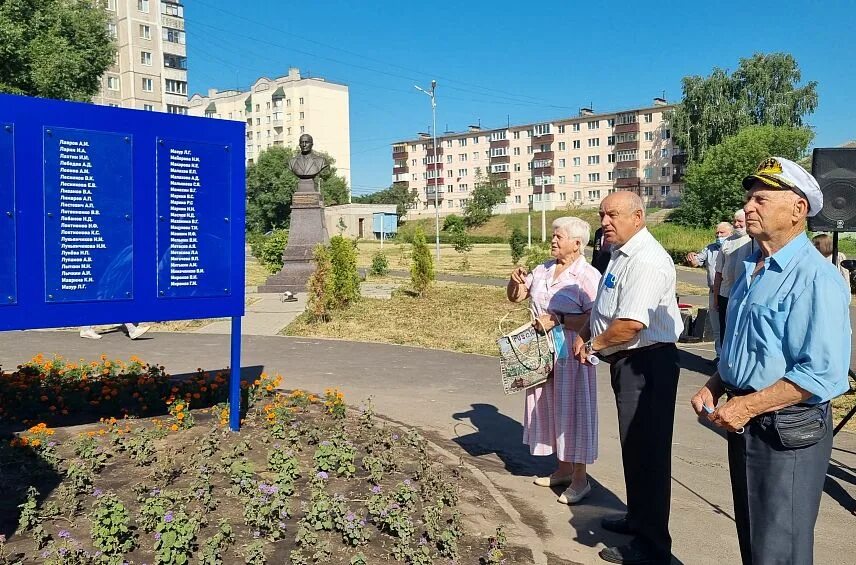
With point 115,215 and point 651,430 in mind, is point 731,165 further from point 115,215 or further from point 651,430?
point 651,430

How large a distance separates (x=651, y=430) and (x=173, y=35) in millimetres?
78603

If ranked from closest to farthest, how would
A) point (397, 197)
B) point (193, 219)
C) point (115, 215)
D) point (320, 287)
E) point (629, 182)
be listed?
point (115, 215) → point (193, 219) → point (320, 287) → point (629, 182) → point (397, 197)

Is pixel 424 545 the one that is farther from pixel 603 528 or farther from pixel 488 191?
A: pixel 488 191

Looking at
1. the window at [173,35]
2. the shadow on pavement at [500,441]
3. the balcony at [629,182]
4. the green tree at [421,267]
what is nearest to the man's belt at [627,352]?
the shadow on pavement at [500,441]

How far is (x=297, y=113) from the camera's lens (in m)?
101

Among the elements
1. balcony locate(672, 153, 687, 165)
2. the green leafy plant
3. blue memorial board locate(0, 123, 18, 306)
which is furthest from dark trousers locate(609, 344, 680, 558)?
balcony locate(672, 153, 687, 165)

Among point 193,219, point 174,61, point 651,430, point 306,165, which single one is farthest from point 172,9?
point 651,430

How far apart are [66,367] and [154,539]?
14.4ft

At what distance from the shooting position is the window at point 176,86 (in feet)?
236

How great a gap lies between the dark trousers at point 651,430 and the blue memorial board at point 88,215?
3538mm

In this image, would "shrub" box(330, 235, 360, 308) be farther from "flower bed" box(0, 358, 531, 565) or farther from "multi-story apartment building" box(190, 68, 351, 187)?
"multi-story apartment building" box(190, 68, 351, 187)

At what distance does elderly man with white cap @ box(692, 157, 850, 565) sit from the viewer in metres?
2.52

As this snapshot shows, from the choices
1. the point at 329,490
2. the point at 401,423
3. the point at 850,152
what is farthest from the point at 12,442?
the point at 850,152

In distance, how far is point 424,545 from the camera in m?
3.55
